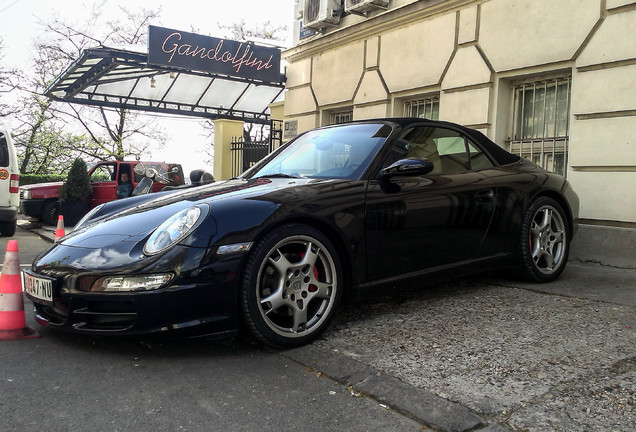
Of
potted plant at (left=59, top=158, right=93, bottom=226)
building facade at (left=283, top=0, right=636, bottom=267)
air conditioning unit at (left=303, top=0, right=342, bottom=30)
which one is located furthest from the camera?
potted plant at (left=59, top=158, right=93, bottom=226)

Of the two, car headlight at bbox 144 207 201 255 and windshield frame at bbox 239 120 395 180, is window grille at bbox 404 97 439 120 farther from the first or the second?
car headlight at bbox 144 207 201 255

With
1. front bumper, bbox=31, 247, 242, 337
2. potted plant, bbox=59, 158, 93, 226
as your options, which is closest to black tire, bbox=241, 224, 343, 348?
front bumper, bbox=31, 247, 242, 337

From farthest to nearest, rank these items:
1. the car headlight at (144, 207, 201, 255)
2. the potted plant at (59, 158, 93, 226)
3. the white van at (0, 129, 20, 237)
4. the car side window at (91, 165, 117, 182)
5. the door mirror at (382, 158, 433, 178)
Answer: the car side window at (91, 165, 117, 182) → the potted plant at (59, 158, 93, 226) → the white van at (0, 129, 20, 237) → the door mirror at (382, 158, 433, 178) → the car headlight at (144, 207, 201, 255)

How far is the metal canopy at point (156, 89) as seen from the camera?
1312 cm

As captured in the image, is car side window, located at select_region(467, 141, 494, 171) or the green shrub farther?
the green shrub

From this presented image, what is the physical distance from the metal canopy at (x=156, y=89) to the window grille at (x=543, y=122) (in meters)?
7.76

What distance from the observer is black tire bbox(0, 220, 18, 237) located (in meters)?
9.92

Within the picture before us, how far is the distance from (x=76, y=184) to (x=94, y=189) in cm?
75

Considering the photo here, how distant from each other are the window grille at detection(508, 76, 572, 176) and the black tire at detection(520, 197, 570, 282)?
2056 mm


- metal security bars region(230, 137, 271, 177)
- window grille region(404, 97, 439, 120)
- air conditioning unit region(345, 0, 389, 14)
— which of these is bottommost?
metal security bars region(230, 137, 271, 177)

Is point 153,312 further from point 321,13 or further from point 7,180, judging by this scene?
point 321,13

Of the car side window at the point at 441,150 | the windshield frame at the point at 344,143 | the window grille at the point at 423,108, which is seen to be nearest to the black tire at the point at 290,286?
the windshield frame at the point at 344,143

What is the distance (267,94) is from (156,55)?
5.28 metres

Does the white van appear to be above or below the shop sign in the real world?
below
